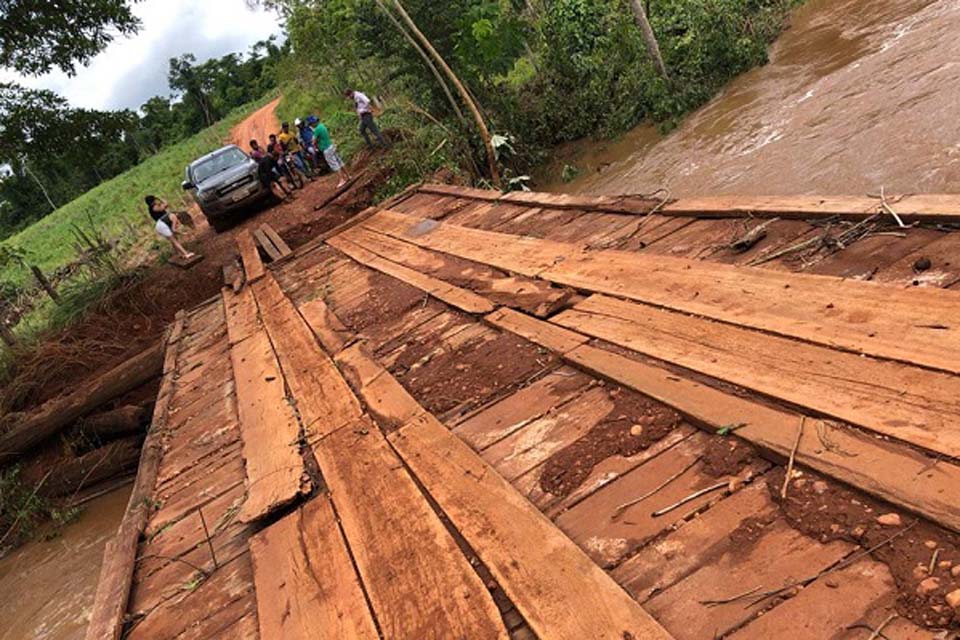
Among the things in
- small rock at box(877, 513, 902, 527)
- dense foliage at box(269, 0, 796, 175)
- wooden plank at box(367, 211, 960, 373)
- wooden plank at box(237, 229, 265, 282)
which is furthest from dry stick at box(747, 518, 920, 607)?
dense foliage at box(269, 0, 796, 175)

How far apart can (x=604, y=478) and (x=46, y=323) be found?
448 inches

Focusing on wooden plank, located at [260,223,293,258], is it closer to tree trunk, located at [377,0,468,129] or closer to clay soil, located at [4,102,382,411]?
clay soil, located at [4,102,382,411]

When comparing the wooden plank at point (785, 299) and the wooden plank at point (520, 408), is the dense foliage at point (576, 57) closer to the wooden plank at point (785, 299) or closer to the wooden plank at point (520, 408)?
the wooden plank at point (785, 299)

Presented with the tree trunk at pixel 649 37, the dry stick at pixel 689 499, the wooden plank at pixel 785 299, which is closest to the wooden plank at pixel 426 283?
the wooden plank at pixel 785 299

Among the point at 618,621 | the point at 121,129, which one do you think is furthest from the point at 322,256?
the point at 618,621

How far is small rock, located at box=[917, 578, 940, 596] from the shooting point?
1.36 metres

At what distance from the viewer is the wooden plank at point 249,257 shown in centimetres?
826

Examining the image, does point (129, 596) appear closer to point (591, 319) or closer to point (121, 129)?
point (591, 319)

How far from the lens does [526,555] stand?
6.27 feet

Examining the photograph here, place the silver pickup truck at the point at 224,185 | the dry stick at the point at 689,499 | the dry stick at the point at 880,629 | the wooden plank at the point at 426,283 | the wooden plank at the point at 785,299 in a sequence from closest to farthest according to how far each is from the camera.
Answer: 1. the dry stick at the point at 880,629
2. the dry stick at the point at 689,499
3. the wooden plank at the point at 785,299
4. the wooden plank at the point at 426,283
5. the silver pickup truck at the point at 224,185

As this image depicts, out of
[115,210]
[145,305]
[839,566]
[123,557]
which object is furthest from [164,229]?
[115,210]

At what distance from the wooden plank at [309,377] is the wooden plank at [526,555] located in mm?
754

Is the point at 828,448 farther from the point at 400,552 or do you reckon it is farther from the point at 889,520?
the point at 400,552

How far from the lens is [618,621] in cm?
157
